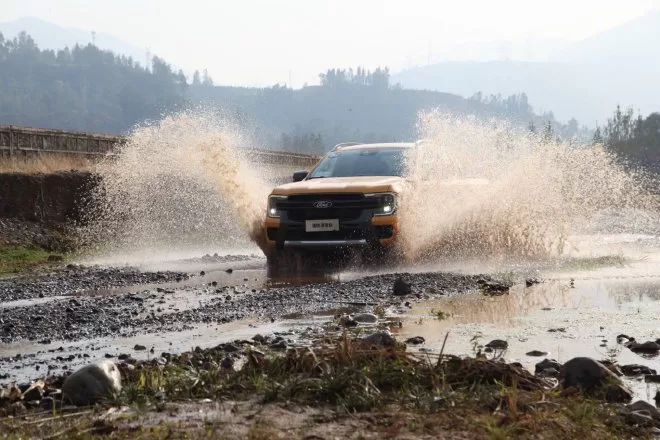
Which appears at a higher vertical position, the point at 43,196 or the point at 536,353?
the point at 536,353

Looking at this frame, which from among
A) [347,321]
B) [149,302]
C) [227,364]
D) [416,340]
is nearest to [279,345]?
[227,364]

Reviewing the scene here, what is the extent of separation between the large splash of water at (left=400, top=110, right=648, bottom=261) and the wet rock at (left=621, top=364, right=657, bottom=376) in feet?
24.3

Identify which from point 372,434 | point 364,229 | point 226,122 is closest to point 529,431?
point 372,434

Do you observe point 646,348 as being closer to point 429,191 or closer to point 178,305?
point 178,305

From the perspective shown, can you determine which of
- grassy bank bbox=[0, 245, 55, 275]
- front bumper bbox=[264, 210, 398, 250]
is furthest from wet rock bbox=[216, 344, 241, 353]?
grassy bank bbox=[0, 245, 55, 275]

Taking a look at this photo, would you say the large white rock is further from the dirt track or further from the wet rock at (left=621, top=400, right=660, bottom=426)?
the wet rock at (left=621, top=400, right=660, bottom=426)

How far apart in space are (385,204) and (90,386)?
334 inches

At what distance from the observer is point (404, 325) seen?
25.0 ft

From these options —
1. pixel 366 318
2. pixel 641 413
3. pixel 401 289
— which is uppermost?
pixel 641 413

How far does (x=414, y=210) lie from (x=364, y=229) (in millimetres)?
983

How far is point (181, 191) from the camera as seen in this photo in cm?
2414

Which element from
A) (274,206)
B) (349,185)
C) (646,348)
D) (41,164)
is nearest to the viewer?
(646,348)

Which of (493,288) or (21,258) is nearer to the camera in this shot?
(493,288)

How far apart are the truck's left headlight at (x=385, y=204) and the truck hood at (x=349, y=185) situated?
0.07m
